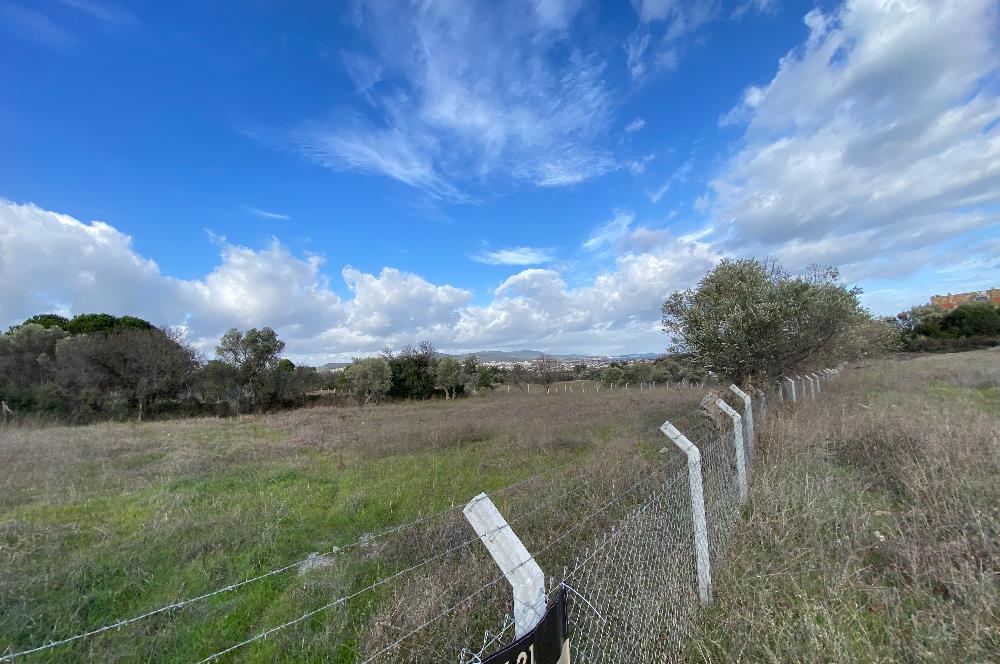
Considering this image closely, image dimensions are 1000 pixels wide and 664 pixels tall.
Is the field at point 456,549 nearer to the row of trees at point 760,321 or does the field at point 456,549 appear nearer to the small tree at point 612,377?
the row of trees at point 760,321

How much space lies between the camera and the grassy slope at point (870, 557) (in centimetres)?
290

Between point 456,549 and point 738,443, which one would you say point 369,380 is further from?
point 738,443

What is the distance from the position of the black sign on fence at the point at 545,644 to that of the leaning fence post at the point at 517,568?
0.10 metres

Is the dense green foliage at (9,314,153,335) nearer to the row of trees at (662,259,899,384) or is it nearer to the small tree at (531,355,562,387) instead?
the small tree at (531,355,562,387)

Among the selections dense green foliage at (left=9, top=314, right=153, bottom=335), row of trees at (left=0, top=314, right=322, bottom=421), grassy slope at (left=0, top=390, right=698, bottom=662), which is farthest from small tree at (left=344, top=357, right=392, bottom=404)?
grassy slope at (left=0, top=390, right=698, bottom=662)

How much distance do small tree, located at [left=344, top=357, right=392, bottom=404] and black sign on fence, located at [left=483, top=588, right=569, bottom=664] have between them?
118 feet

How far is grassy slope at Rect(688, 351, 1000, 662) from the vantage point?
2904 mm

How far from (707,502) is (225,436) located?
18.1 metres

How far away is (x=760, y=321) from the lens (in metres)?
10.8

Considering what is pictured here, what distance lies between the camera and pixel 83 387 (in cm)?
2614

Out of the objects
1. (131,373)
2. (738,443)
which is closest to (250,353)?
(131,373)

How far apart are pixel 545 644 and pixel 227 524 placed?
705 centimetres

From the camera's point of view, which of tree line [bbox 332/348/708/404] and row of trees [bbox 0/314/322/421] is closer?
row of trees [bbox 0/314/322/421]

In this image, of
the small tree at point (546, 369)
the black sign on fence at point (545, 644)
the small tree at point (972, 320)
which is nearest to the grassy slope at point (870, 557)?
the black sign on fence at point (545, 644)
